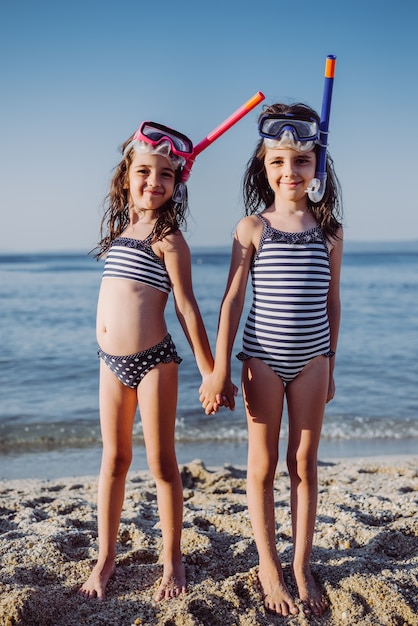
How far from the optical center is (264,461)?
3162 millimetres

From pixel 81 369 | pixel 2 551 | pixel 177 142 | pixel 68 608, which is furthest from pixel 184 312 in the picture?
pixel 81 369

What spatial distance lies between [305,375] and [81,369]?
8.40 meters

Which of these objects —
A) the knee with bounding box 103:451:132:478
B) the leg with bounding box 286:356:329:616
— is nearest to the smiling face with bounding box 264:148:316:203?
the leg with bounding box 286:356:329:616

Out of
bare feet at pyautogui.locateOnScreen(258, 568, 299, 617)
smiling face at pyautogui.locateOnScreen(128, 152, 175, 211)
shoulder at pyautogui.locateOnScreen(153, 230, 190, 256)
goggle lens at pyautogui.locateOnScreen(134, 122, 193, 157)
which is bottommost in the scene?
bare feet at pyautogui.locateOnScreen(258, 568, 299, 617)

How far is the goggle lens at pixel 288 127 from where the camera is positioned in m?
3.17

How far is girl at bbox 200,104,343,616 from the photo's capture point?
3119mm

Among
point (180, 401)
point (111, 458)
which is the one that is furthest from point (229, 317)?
point (180, 401)

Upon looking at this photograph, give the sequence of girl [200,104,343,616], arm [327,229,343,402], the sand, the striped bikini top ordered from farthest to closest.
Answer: arm [327,229,343,402] → the striped bikini top → girl [200,104,343,616] → the sand

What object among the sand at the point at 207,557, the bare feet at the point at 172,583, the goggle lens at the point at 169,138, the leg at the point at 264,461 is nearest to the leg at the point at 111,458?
the sand at the point at 207,557

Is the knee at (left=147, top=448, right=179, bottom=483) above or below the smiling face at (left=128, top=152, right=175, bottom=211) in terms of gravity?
below

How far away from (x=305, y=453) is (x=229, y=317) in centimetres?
76

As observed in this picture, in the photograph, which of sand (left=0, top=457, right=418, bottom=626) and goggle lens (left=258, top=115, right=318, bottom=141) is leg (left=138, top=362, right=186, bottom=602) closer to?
sand (left=0, top=457, right=418, bottom=626)

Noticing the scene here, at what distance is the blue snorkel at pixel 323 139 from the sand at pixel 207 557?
6.35ft

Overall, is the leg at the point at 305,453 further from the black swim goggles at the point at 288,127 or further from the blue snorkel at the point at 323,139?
the black swim goggles at the point at 288,127
